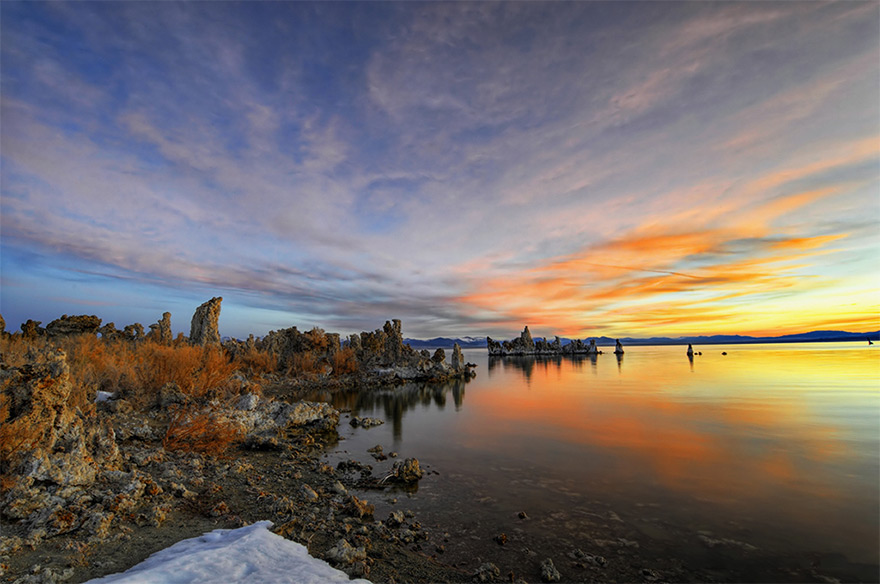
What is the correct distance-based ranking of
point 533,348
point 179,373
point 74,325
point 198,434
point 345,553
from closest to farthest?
point 345,553, point 198,434, point 179,373, point 74,325, point 533,348

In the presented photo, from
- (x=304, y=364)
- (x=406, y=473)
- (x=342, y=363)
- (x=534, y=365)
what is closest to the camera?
(x=406, y=473)

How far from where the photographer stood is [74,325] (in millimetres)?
31812

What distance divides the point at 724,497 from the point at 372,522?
28.8ft

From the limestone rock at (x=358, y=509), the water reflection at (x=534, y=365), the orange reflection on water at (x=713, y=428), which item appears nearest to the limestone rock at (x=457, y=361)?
the water reflection at (x=534, y=365)

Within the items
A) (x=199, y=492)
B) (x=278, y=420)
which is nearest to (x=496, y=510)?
(x=199, y=492)

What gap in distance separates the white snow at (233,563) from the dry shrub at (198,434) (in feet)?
23.1

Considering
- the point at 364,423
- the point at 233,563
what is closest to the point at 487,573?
the point at 233,563

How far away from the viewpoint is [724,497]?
934 centimetres

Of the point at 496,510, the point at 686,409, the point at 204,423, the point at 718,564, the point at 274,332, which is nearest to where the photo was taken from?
the point at 718,564

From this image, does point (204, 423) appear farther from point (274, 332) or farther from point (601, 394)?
point (274, 332)

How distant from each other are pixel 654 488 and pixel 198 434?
530 inches

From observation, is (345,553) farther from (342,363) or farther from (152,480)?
(342,363)

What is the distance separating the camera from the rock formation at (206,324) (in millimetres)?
34812

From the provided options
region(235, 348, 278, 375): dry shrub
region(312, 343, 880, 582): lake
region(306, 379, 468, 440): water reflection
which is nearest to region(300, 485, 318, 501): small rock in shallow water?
region(312, 343, 880, 582): lake
